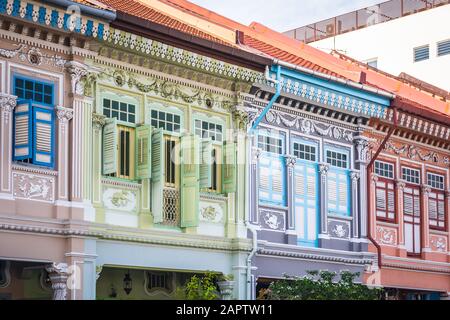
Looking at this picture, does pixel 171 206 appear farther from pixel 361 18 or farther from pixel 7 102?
pixel 361 18

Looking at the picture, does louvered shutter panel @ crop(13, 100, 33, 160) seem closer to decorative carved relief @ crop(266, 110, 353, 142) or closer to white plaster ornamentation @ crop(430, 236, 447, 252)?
decorative carved relief @ crop(266, 110, 353, 142)

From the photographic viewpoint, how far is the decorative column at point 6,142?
1748cm

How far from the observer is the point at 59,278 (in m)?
18.2

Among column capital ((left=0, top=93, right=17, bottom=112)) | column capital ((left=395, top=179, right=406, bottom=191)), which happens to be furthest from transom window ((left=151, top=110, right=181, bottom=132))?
column capital ((left=395, top=179, right=406, bottom=191))

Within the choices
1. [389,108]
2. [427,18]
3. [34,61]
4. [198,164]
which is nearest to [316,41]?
[427,18]

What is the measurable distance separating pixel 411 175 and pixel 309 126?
391cm

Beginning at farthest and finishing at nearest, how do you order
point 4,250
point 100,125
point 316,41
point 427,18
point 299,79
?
point 316,41 → point 427,18 → point 299,79 → point 100,125 → point 4,250

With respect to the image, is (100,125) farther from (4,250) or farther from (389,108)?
(389,108)

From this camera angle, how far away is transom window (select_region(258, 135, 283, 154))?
22484mm

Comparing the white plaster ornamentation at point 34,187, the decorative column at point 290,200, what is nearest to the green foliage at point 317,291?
the decorative column at point 290,200

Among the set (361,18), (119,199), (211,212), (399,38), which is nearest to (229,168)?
(211,212)

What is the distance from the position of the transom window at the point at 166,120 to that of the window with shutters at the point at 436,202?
27.5ft

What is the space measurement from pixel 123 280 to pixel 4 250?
4.15 metres

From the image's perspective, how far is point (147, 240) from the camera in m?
19.7
